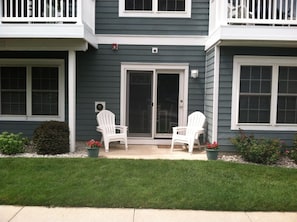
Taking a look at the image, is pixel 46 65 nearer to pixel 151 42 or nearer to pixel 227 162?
pixel 151 42

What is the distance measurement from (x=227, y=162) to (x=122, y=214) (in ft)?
9.67

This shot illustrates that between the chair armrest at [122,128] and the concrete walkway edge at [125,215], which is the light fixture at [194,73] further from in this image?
the concrete walkway edge at [125,215]

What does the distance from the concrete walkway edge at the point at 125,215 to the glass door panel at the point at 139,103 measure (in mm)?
4577

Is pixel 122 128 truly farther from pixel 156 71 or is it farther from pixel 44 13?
pixel 44 13

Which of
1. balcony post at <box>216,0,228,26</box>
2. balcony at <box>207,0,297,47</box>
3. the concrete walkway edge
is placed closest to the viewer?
the concrete walkway edge

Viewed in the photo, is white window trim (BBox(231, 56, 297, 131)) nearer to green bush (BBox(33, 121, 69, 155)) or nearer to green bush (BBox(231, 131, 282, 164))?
green bush (BBox(231, 131, 282, 164))

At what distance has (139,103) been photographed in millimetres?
8773

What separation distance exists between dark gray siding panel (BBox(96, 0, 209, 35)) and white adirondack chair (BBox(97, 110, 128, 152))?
2.16 metres

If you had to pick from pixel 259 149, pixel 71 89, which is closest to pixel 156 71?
pixel 71 89

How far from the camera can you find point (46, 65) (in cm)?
867

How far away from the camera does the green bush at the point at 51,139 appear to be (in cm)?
696

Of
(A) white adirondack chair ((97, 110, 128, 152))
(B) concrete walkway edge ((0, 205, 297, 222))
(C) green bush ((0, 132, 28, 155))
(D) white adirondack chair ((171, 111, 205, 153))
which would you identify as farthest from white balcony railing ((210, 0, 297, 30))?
(C) green bush ((0, 132, 28, 155))

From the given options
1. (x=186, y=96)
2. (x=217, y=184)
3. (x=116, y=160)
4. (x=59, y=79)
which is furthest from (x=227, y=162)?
(x=59, y=79)

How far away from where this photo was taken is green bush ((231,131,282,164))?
659cm
